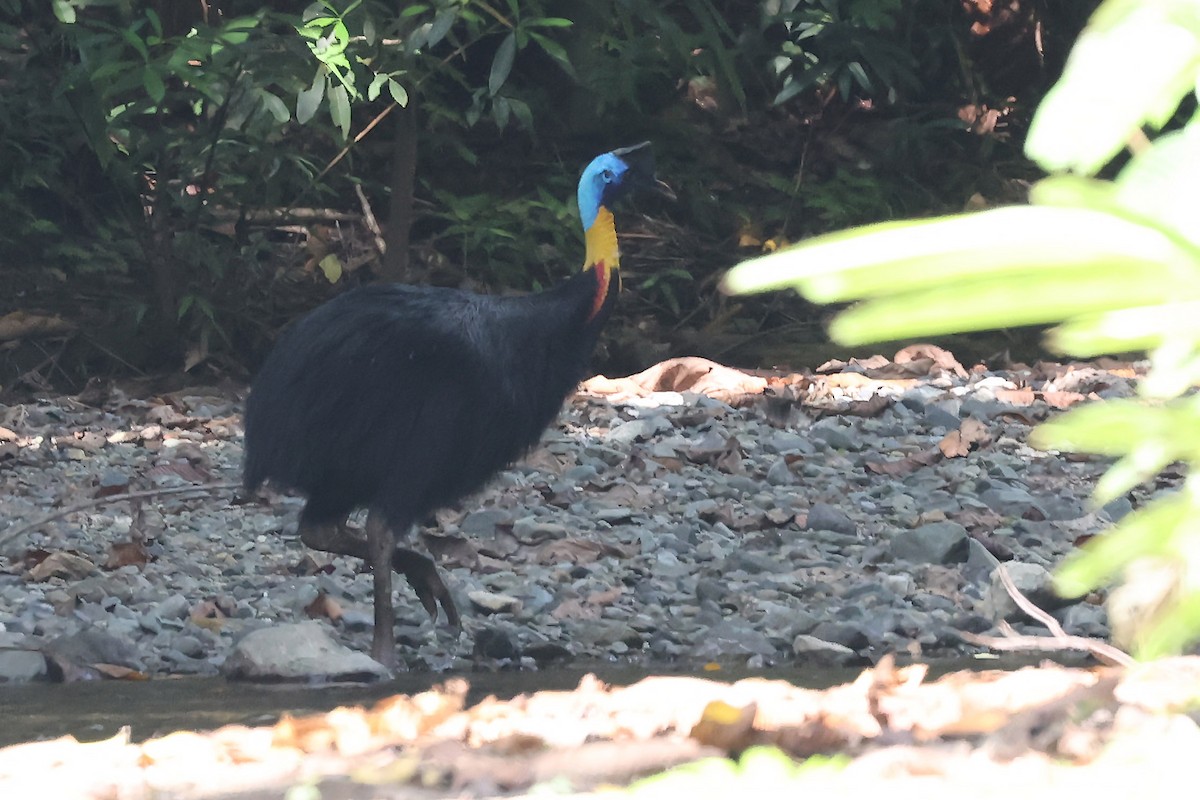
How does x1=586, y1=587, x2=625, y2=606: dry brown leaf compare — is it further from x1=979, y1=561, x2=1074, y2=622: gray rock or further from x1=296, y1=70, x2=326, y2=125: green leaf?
x1=296, y1=70, x2=326, y2=125: green leaf

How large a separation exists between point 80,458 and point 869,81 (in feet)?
15.7

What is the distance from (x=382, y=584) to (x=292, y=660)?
51 centimetres

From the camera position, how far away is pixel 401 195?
304 inches

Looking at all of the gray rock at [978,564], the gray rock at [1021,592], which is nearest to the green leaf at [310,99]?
the gray rock at [978,564]

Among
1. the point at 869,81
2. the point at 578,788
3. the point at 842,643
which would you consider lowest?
the point at 842,643

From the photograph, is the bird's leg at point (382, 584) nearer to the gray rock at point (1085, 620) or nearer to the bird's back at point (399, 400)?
the bird's back at point (399, 400)

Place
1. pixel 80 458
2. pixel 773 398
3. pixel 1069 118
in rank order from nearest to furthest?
pixel 1069 118, pixel 80 458, pixel 773 398

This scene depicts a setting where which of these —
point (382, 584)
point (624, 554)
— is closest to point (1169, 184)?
point (382, 584)

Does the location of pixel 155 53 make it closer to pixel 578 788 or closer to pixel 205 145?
pixel 205 145

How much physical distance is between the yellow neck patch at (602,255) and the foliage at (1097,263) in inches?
141

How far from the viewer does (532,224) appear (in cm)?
816

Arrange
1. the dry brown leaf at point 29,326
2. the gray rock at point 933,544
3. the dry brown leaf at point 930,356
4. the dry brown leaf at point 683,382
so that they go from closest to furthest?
the gray rock at point 933,544, the dry brown leaf at point 683,382, the dry brown leaf at point 29,326, the dry brown leaf at point 930,356

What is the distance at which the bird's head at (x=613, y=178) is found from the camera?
187 inches

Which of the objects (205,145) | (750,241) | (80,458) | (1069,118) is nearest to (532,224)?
(750,241)
